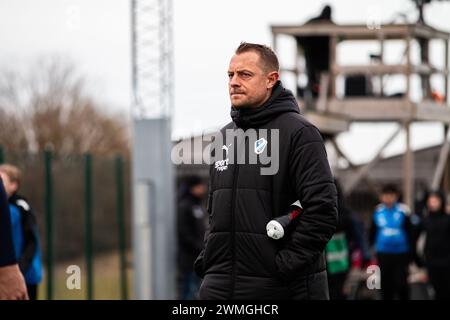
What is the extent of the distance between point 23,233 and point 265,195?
4503 millimetres

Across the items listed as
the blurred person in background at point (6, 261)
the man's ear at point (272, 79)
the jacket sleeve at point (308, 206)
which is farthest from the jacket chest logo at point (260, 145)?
the blurred person in background at point (6, 261)

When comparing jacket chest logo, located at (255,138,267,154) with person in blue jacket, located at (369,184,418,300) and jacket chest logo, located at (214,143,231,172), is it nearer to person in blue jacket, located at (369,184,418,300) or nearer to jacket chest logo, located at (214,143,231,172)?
jacket chest logo, located at (214,143,231,172)

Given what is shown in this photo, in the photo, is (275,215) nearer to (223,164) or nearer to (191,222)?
(223,164)

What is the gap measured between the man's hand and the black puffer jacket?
3.49ft

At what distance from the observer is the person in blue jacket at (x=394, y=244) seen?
14.6 metres

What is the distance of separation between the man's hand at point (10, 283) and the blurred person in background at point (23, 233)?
353 cm

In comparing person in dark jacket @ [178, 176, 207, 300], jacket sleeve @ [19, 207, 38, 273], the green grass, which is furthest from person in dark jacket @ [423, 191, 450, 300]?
jacket sleeve @ [19, 207, 38, 273]

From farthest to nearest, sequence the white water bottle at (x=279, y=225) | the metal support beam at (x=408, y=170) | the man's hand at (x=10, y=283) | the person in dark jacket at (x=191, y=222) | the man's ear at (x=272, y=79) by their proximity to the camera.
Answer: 1. the metal support beam at (x=408, y=170)
2. the person in dark jacket at (x=191, y=222)
3. the man's hand at (x=10, y=283)
4. the man's ear at (x=272, y=79)
5. the white water bottle at (x=279, y=225)

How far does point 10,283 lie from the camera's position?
6000 millimetres

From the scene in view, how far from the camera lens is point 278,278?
5.68 m

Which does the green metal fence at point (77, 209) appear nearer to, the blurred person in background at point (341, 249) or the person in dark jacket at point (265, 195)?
the blurred person in background at point (341, 249)

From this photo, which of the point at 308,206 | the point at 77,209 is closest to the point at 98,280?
the point at 77,209

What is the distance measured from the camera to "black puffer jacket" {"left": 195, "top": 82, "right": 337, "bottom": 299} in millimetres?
5641
